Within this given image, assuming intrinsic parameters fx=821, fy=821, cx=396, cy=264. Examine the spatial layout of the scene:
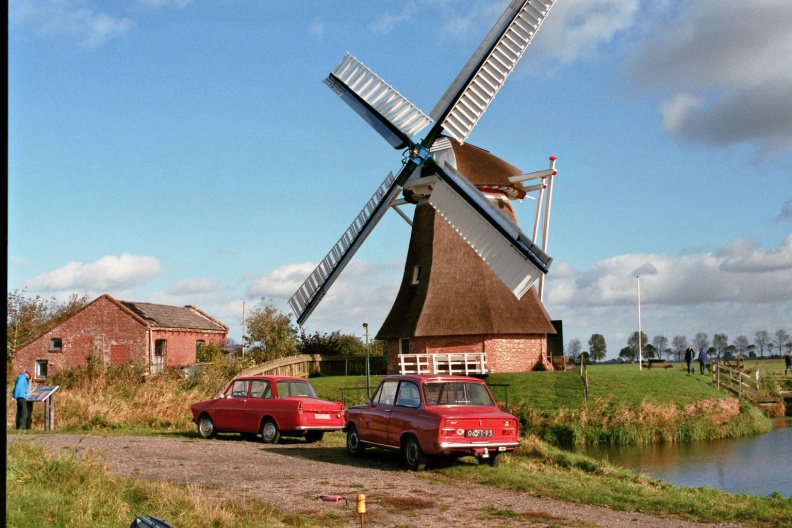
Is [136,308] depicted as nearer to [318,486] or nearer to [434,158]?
[434,158]

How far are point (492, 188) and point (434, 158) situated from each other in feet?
24.2

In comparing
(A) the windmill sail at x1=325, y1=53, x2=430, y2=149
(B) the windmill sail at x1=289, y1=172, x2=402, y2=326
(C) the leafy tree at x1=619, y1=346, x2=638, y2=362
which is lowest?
(C) the leafy tree at x1=619, y1=346, x2=638, y2=362

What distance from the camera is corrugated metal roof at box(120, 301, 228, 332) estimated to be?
45.9 meters

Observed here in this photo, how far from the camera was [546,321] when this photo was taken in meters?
36.0

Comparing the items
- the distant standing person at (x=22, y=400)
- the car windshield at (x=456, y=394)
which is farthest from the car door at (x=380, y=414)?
the distant standing person at (x=22, y=400)

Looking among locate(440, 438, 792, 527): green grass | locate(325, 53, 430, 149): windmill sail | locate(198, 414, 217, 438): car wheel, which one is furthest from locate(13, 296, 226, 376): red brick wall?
locate(440, 438, 792, 527): green grass

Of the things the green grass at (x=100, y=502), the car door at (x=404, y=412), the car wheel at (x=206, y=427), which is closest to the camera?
the green grass at (x=100, y=502)

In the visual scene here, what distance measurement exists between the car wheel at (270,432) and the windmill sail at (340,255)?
12045 millimetres

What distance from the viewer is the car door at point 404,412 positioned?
15297 millimetres

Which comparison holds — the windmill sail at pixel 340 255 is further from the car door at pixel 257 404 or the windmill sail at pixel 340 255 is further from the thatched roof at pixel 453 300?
the car door at pixel 257 404

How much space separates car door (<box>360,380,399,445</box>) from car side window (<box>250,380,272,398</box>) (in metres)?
3.84

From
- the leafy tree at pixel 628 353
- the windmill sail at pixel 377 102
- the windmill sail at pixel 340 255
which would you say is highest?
the windmill sail at pixel 377 102

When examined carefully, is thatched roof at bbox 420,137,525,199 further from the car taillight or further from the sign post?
the car taillight

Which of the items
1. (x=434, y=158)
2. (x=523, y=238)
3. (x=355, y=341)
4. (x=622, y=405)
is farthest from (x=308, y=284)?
(x=355, y=341)
